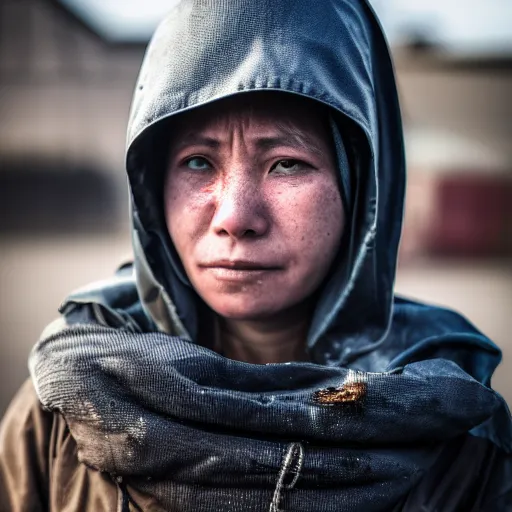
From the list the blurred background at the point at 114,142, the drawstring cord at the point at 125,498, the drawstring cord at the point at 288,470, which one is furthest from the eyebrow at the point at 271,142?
the blurred background at the point at 114,142

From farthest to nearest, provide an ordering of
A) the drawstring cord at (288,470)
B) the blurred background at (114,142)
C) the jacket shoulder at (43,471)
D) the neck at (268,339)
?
the blurred background at (114,142) < the neck at (268,339) < the jacket shoulder at (43,471) < the drawstring cord at (288,470)

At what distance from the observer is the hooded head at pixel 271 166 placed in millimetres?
1311

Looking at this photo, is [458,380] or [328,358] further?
[328,358]

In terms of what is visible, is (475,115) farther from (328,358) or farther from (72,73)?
(328,358)

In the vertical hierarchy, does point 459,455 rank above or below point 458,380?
below

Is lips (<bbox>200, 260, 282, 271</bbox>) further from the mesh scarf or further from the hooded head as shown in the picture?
the mesh scarf

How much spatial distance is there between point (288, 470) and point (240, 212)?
1.69 feet

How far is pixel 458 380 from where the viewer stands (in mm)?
1297

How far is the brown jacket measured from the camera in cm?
128

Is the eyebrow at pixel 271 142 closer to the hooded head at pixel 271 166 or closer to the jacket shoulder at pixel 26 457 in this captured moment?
the hooded head at pixel 271 166

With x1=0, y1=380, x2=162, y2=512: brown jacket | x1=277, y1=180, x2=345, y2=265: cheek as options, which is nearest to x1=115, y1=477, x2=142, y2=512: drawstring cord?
x1=0, y1=380, x2=162, y2=512: brown jacket

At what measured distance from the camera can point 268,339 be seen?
1.51 meters

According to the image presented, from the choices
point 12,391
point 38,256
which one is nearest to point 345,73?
point 12,391

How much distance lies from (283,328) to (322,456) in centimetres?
36
